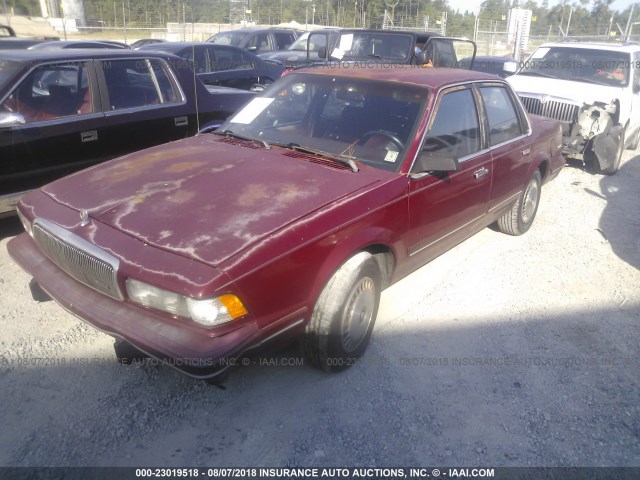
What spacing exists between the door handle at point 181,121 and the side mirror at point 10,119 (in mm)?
Answer: 1649

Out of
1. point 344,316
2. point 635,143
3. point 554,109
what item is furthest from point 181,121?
point 635,143

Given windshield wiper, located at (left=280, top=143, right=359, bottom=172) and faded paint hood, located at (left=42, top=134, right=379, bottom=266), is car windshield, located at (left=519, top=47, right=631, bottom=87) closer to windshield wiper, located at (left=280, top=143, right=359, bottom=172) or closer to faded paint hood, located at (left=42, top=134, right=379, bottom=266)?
windshield wiper, located at (left=280, top=143, right=359, bottom=172)

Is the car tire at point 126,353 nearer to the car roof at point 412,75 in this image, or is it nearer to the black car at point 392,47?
the car roof at point 412,75

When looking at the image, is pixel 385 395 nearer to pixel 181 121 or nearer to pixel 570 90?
pixel 181 121

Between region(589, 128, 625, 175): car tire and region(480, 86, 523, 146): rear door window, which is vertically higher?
region(480, 86, 523, 146): rear door window

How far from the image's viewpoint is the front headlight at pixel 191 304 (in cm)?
232

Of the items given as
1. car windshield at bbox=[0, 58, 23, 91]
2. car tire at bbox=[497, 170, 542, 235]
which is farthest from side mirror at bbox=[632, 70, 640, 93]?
car windshield at bbox=[0, 58, 23, 91]

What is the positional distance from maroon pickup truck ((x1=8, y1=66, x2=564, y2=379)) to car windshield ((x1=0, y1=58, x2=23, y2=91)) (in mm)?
1880

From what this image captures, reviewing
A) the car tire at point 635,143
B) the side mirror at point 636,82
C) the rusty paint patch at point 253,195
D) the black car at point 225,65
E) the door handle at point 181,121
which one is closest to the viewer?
the rusty paint patch at point 253,195

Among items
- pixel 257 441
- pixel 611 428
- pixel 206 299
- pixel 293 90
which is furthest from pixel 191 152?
pixel 611 428

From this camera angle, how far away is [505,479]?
2.48 meters

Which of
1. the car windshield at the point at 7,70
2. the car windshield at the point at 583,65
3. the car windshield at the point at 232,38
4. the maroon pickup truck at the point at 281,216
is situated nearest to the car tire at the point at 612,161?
the car windshield at the point at 583,65

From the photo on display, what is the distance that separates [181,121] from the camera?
18.8 feet

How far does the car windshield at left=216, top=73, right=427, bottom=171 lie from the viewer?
11.4 feet
